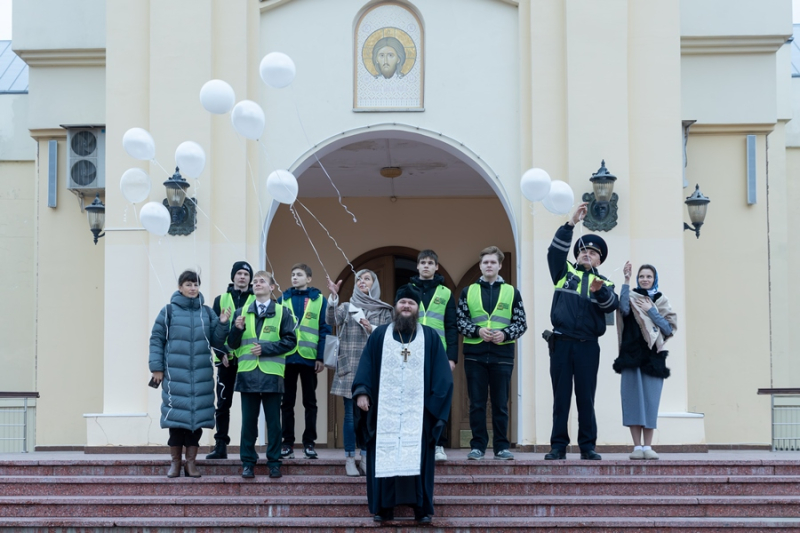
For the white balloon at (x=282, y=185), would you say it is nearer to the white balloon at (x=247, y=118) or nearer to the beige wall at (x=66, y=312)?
the white balloon at (x=247, y=118)

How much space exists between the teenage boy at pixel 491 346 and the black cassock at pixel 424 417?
1.05 meters

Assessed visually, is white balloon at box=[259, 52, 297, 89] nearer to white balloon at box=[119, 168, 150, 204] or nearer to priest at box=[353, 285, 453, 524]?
white balloon at box=[119, 168, 150, 204]

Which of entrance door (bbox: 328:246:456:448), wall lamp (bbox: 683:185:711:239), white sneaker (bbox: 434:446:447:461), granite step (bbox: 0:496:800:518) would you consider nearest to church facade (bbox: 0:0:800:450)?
wall lamp (bbox: 683:185:711:239)

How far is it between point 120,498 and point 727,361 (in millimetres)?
7692

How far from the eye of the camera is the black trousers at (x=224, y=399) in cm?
966

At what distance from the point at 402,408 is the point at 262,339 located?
5.09ft

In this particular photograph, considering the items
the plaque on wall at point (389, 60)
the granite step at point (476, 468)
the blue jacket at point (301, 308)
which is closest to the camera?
the granite step at point (476, 468)

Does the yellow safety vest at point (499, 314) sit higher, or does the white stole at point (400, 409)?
the yellow safety vest at point (499, 314)

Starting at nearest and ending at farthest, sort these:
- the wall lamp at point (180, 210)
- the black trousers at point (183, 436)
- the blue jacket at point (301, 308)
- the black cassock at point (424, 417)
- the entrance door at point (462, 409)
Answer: the black cassock at point (424, 417)
the black trousers at point (183, 436)
the blue jacket at point (301, 308)
the wall lamp at point (180, 210)
the entrance door at point (462, 409)

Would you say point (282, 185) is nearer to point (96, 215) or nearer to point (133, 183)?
point (133, 183)

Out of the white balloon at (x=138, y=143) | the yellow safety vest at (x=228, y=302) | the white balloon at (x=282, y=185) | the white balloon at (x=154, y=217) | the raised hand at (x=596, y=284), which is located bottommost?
the yellow safety vest at (x=228, y=302)

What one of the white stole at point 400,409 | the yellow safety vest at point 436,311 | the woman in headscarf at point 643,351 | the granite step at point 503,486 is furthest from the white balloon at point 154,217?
the woman in headscarf at point 643,351

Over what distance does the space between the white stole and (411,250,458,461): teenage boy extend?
3.10ft

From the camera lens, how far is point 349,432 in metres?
9.07
